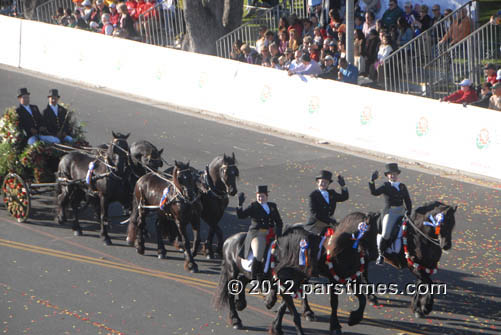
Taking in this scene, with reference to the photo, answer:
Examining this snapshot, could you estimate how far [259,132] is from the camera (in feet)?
73.2

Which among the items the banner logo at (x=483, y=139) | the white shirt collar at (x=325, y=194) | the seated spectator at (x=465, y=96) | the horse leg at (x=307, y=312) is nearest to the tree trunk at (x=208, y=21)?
the seated spectator at (x=465, y=96)

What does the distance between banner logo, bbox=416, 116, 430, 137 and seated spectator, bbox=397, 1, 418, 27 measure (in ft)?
19.3

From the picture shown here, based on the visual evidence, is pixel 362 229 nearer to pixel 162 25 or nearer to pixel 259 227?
pixel 259 227

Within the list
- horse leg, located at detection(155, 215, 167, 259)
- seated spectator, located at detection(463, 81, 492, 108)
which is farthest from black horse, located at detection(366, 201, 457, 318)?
seated spectator, located at detection(463, 81, 492, 108)

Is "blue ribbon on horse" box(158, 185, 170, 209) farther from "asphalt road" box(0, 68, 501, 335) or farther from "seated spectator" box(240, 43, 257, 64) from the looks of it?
"seated spectator" box(240, 43, 257, 64)

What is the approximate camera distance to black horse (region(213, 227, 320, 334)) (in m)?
10.6

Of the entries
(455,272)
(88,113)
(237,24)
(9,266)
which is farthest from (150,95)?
(455,272)

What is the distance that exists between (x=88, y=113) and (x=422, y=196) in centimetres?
1105

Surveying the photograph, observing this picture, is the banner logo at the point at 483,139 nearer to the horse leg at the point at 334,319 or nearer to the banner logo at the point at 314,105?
the banner logo at the point at 314,105

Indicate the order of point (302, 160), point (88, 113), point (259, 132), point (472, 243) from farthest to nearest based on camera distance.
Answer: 1. point (88, 113)
2. point (259, 132)
3. point (302, 160)
4. point (472, 243)

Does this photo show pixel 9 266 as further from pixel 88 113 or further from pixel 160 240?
pixel 88 113

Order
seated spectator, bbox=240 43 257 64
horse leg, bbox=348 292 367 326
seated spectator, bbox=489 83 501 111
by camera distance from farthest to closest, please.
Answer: seated spectator, bbox=240 43 257 64 < seated spectator, bbox=489 83 501 111 < horse leg, bbox=348 292 367 326

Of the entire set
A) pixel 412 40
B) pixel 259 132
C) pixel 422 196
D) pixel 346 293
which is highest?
pixel 412 40

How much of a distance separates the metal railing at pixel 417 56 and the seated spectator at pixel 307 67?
187 centimetres
